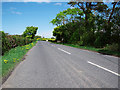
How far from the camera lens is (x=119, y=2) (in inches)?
711

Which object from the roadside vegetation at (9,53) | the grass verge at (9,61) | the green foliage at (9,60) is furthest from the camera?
the roadside vegetation at (9,53)

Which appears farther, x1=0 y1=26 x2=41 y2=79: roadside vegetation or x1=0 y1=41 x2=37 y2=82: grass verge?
x1=0 y1=26 x2=41 y2=79: roadside vegetation

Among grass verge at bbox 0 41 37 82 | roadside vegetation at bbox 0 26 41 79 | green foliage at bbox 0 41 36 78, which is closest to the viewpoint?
grass verge at bbox 0 41 37 82

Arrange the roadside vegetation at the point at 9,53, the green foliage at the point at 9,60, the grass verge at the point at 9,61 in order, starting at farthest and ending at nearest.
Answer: the roadside vegetation at the point at 9,53
the green foliage at the point at 9,60
the grass verge at the point at 9,61

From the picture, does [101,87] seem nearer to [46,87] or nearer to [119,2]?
[46,87]

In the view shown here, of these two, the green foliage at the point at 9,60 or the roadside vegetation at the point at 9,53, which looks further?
the roadside vegetation at the point at 9,53

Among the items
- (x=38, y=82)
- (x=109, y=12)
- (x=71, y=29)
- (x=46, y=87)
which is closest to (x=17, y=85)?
(x=38, y=82)

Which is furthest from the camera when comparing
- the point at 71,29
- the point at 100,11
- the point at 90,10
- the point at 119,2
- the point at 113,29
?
the point at 71,29

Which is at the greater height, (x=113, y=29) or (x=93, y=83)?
(x=113, y=29)

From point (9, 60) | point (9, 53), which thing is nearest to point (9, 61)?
point (9, 60)

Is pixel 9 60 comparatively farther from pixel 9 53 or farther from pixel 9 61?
pixel 9 53

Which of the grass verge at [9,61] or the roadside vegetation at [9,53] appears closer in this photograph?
the grass verge at [9,61]

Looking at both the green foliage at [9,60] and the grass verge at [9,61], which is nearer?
the grass verge at [9,61]

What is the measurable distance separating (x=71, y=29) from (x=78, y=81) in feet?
120
